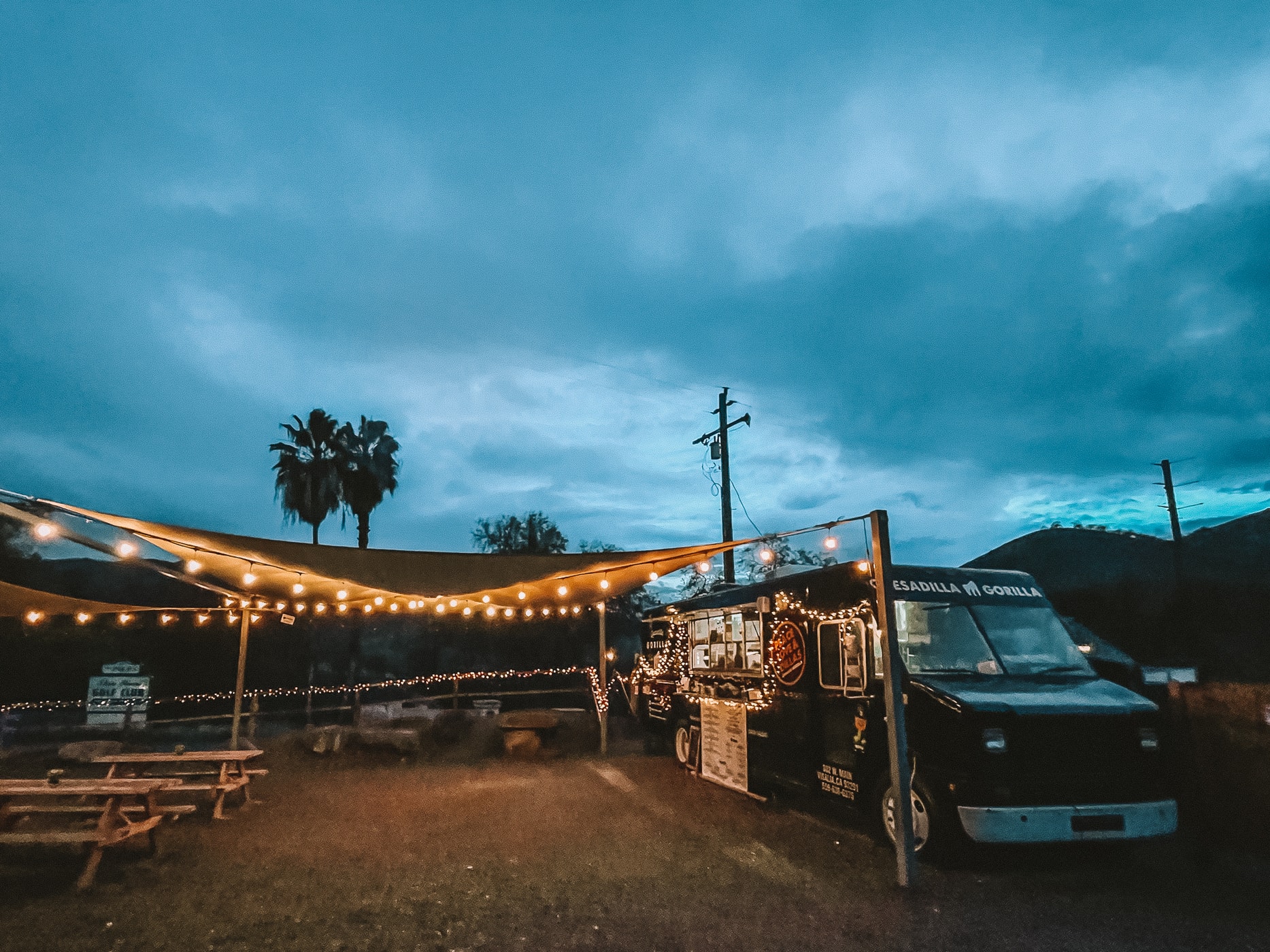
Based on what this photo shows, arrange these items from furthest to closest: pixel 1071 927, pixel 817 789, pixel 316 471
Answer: pixel 316 471 → pixel 817 789 → pixel 1071 927

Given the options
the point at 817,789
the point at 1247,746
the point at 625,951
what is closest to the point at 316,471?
the point at 817,789

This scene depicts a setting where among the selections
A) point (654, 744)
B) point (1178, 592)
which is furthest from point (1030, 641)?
point (1178, 592)

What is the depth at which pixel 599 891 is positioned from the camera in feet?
18.2

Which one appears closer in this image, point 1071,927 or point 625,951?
point 625,951

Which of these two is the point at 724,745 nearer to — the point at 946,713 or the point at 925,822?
the point at 925,822

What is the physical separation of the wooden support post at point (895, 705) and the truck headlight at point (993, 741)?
1.91 feet

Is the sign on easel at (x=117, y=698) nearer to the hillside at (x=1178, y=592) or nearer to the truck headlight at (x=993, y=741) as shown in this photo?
the truck headlight at (x=993, y=741)

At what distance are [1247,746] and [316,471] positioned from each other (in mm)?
21907

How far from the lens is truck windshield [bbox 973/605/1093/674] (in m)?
6.68

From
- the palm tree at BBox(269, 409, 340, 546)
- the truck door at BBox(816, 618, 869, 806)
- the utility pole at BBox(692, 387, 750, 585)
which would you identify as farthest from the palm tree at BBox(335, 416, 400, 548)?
the truck door at BBox(816, 618, 869, 806)

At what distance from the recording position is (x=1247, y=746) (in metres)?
6.50

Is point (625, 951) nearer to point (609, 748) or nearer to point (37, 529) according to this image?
point (37, 529)

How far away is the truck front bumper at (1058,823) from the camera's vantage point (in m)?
5.52

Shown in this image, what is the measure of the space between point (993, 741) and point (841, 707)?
1673 millimetres
